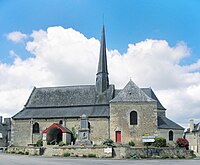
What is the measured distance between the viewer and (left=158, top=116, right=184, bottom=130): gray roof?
1389 inches

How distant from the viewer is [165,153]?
25969mm

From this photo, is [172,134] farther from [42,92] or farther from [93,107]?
[42,92]

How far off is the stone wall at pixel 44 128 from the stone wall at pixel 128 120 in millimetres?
1394

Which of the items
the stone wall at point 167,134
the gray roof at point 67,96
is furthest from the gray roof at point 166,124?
the gray roof at point 67,96

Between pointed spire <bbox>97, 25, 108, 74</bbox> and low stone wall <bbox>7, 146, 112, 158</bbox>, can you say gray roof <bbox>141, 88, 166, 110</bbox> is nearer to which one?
pointed spire <bbox>97, 25, 108, 74</bbox>

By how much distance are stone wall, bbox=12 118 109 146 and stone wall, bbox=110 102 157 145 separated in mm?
1394

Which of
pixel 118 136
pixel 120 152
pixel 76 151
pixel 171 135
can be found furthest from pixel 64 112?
pixel 120 152

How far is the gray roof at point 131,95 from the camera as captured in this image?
114 ft

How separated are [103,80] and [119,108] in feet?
18.5

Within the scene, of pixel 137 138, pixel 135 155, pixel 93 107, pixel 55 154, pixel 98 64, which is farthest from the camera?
pixel 98 64

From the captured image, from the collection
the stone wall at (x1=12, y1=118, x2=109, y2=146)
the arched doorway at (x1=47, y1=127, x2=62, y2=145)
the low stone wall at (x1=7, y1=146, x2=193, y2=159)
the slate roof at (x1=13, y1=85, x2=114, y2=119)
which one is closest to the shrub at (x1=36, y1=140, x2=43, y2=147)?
the arched doorway at (x1=47, y1=127, x2=62, y2=145)

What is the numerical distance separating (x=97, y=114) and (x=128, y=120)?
3.80m

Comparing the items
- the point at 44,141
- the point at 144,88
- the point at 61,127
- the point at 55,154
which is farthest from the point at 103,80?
the point at 55,154

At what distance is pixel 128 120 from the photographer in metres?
34.4
